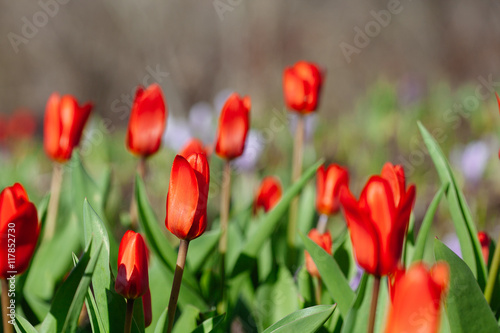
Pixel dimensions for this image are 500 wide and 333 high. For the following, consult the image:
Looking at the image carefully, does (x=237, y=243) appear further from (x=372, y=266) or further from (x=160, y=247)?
(x=372, y=266)

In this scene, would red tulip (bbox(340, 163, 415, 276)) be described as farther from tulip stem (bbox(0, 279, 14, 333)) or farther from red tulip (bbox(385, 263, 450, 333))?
tulip stem (bbox(0, 279, 14, 333))

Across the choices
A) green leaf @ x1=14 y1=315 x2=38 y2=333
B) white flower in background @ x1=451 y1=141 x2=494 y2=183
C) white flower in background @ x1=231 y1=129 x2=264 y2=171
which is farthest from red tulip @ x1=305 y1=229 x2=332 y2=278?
white flower in background @ x1=451 y1=141 x2=494 y2=183

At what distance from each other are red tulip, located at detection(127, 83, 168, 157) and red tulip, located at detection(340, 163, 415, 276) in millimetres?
516

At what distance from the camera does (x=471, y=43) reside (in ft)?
17.6

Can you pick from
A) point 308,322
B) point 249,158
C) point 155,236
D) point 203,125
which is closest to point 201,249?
point 155,236

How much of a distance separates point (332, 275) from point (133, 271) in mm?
280

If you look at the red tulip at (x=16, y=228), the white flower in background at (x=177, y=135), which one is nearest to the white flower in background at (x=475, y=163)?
the white flower in background at (x=177, y=135)

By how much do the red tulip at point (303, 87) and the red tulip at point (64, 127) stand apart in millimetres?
438

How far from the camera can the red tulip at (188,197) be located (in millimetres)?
685

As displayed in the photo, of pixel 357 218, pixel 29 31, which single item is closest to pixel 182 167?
pixel 357 218

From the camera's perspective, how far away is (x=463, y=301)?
701 millimetres

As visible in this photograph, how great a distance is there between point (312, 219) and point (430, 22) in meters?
4.96

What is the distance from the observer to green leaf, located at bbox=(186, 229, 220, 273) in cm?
110

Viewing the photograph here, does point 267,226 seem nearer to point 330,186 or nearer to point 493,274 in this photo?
point 330,186
